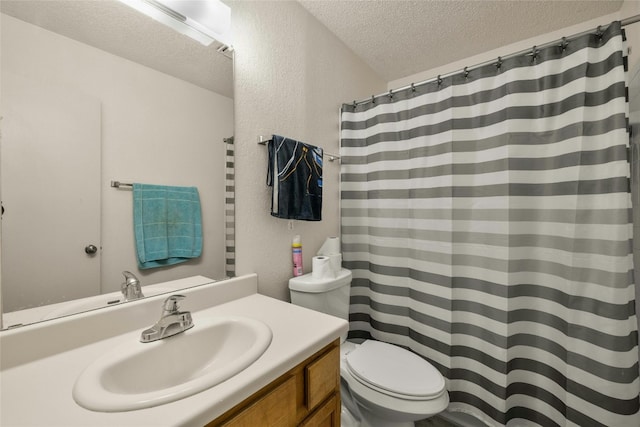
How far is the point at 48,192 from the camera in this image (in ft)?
2.32

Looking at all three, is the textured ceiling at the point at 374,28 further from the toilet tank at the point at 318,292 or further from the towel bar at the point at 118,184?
the toilet tank at the point at 318,292

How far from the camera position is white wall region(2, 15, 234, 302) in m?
0.71

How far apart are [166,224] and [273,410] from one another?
0.69 metres

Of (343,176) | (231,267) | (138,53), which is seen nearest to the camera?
(138,53)

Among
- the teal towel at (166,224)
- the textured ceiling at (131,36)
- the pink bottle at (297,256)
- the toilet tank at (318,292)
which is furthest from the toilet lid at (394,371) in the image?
the textured ceiling at (131,36)

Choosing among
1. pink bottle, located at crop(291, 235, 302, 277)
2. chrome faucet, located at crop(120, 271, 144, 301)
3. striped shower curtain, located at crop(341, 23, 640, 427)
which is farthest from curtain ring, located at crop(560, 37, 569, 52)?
chrome faucet, located at crop(120, 271, 144, 301)

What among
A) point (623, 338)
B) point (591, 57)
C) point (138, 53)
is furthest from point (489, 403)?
point (138, 53)

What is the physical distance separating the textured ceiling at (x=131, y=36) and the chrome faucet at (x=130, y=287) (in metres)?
0.69

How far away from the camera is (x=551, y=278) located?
1.14m

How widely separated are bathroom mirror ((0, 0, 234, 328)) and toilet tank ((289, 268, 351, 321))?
18.2 inches

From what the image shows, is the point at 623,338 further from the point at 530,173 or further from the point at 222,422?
the point at 222,422

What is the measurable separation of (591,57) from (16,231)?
→ 79.6 inches

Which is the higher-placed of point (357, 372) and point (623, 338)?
point (623, 338)

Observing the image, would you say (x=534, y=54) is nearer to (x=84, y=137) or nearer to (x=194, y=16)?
(x=194, y=16)
